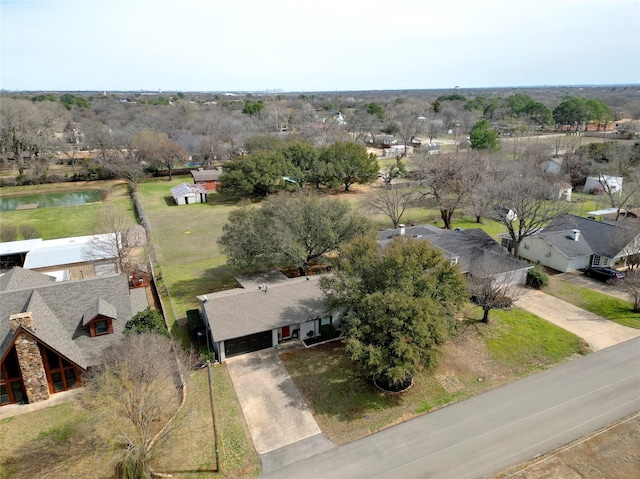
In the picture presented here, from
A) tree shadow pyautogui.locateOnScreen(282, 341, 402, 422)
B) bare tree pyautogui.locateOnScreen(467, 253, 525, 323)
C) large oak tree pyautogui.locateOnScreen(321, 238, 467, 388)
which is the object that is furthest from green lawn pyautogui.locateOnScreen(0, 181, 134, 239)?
bare tree pyautogui.locateOnScreen(467, 253, 525, 323)

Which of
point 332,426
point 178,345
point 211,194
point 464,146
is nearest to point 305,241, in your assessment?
point 178,345

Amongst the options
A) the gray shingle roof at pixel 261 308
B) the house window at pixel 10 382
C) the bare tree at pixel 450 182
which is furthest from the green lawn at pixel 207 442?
the bare tree at pixel 450 182

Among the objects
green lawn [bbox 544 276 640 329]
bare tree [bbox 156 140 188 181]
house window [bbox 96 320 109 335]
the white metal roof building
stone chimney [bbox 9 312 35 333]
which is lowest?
green lawn [bbox 544 276 640 329]

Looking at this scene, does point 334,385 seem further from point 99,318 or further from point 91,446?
point 99,318

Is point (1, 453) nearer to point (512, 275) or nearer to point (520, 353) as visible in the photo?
point (520, 353)

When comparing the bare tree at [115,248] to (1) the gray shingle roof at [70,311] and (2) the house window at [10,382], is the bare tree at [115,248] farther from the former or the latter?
(2) the house window at [10,382]

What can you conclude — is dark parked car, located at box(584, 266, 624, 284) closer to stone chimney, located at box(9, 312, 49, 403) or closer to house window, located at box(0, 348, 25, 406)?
stone chimney, located at box(9, 312, 49, 403)

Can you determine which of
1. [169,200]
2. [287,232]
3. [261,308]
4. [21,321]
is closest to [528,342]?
[261,308]
